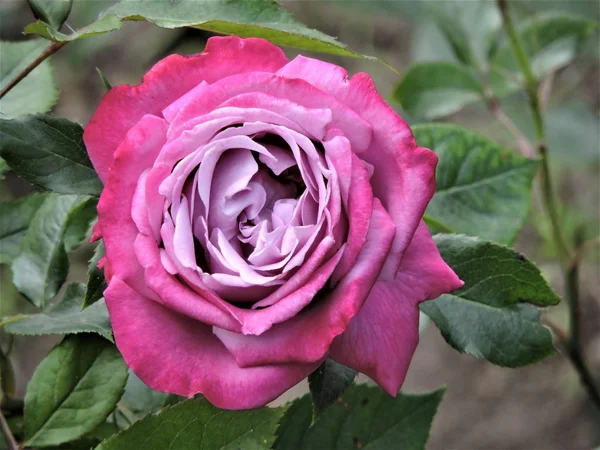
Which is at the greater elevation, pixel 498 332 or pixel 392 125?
pixel 392 125

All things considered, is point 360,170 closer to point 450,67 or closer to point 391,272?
point 391,272

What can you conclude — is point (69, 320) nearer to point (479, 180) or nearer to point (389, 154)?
point (389, 154)

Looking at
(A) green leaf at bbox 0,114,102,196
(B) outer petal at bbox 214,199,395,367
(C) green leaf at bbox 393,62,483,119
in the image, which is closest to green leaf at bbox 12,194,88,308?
(A) green leaf at bbox 0,114,102,196

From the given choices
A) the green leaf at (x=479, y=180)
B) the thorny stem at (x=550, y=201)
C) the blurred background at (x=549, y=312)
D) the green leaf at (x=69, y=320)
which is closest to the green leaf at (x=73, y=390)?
the green leaf at (x=69, y=320)

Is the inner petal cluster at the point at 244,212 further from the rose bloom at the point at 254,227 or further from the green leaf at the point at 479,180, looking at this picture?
Answer: the green leaf at the point at 479,180

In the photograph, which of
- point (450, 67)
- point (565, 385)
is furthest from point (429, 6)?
point (565, 385)

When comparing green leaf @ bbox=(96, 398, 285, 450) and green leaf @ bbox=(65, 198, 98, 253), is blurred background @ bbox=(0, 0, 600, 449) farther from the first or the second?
green leaf @ bbox=(96, 398, 285, 450)

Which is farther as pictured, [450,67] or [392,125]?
[450,67]
